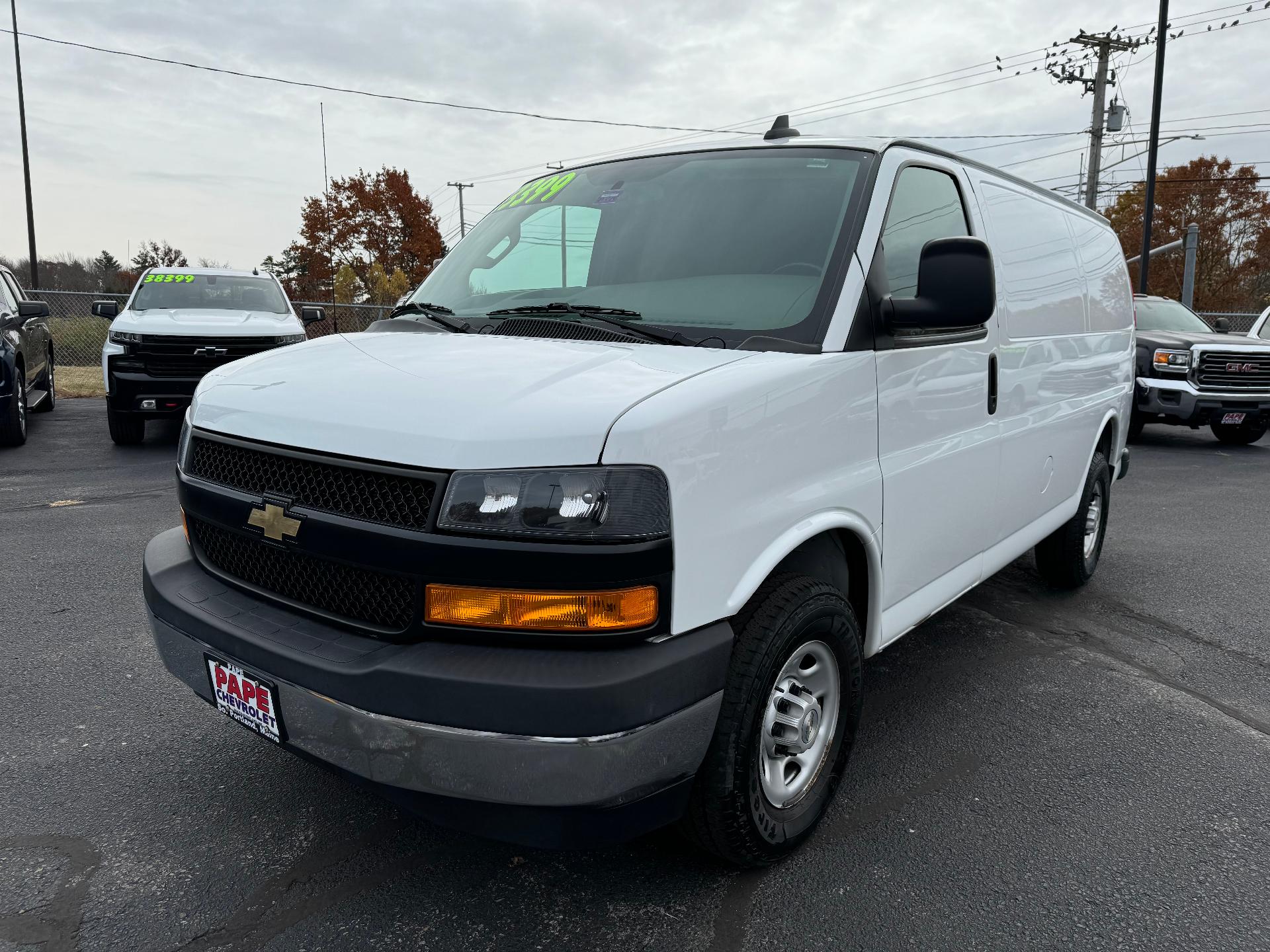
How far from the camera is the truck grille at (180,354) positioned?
9023 millimetres

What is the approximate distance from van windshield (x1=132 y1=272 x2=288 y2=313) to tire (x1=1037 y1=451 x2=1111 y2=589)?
8.73m

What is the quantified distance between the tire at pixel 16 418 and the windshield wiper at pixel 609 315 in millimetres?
8233

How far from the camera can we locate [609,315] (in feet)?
9.18

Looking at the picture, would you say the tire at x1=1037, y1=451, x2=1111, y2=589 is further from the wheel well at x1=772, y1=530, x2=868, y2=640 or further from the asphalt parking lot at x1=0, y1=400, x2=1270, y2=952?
the wheel well at x1=772, y1=530, x2=868, y2=640

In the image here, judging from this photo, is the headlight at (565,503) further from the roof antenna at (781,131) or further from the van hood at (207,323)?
the van hood at (207,323)

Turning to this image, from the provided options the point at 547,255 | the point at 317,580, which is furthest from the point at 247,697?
the point at 547,255

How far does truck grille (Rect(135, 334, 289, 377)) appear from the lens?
902cm

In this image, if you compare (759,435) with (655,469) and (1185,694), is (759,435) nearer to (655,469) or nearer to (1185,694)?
(655,469)

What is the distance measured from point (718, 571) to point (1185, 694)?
2773mm

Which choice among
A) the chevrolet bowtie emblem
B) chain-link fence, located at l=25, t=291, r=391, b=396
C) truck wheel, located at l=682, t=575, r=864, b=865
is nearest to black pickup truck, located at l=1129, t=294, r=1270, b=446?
truck wheel, located at l=682, t=575, r=864, b=865

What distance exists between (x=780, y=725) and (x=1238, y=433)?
39.7 feet

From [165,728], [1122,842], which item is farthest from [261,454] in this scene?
[1122,842]

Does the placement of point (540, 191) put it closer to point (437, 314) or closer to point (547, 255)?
point (547, 255)

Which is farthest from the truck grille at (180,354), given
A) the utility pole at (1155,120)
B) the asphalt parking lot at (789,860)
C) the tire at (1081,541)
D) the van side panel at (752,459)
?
the utility pole at (1155,120)
